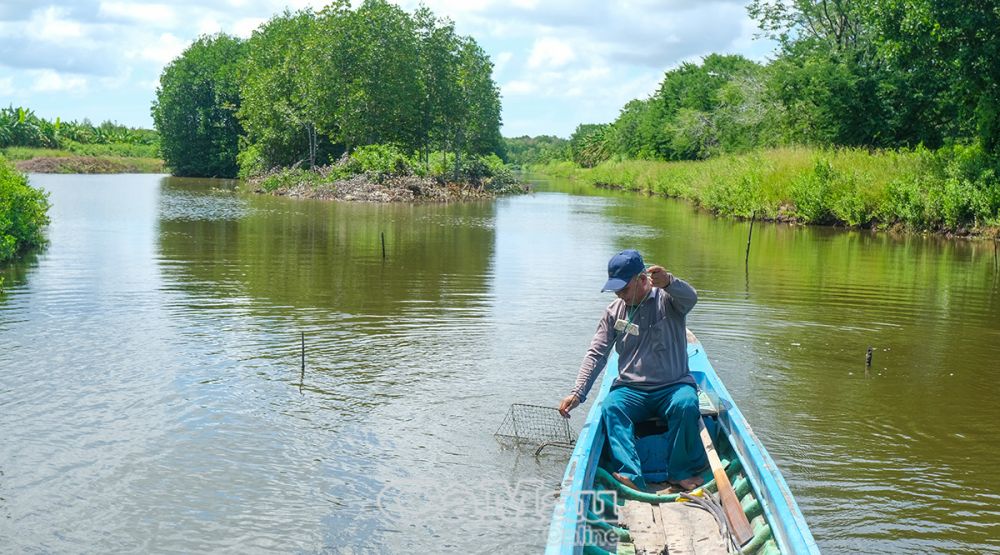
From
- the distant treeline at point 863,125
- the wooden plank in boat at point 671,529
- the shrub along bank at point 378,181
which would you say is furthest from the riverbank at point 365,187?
the wooden plank in boat at point 671,529

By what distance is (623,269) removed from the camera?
7.21 meters

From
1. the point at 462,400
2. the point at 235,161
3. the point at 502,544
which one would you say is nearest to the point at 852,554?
the point at 502,544

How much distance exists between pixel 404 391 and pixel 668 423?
463cm

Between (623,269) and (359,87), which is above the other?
(359,87)

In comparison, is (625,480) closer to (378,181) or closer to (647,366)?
(647,366)

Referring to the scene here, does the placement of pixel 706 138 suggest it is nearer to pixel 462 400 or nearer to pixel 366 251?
pixel 366 251

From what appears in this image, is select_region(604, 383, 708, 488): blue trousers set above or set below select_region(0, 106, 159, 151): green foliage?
below

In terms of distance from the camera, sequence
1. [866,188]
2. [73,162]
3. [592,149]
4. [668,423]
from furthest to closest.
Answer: [592,149] < [73,162] < [866,188] < [668,423]

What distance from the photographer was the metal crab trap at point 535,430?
934cm

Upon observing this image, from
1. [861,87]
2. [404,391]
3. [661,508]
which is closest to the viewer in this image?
[661,508]

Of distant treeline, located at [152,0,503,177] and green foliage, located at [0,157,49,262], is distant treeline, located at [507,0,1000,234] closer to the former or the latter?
distant treeline, located at [152,0,503,177]

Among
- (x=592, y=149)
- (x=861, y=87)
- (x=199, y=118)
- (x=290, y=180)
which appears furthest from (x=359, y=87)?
(x=592, y=149)

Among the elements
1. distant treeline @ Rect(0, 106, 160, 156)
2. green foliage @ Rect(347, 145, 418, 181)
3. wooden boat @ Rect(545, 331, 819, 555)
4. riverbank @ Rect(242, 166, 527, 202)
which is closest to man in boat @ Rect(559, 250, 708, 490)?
wooden boat @ Rect(545, 331, 819, 555)

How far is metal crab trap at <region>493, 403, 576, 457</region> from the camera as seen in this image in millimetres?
9344
